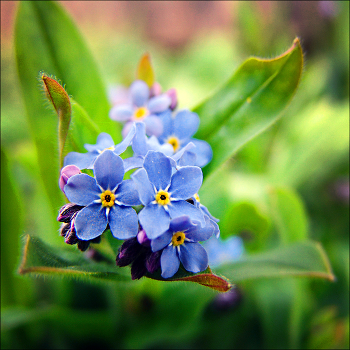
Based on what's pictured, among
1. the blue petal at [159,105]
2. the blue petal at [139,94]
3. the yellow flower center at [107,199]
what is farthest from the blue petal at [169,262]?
the blue petal at [139,94]

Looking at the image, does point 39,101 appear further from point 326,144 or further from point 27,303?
point 326,144

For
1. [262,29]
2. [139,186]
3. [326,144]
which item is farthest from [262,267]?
[262,29]

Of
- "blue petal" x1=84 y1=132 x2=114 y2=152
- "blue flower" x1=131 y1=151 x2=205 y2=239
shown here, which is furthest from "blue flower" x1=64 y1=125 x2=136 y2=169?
"blue flower" x1=131 y1=151 x2=205 y2=239

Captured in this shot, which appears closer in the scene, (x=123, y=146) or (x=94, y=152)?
(x=123, y=146)

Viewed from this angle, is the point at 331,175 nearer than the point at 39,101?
No

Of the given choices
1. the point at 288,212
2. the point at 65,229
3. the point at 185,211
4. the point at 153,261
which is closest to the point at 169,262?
the point at 153,261

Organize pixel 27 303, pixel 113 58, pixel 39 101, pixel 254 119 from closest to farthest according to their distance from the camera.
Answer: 1. pixel 254 119
2. pixel 39 101
3. pixel 27 303
4. pixel 113 58

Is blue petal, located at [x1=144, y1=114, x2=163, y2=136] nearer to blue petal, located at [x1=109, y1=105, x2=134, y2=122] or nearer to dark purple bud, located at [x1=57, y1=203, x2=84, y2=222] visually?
blue petal, located at [x1=109, y1=105, x2=134, y2=122]

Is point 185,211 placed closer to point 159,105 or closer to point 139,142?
point 139,142
